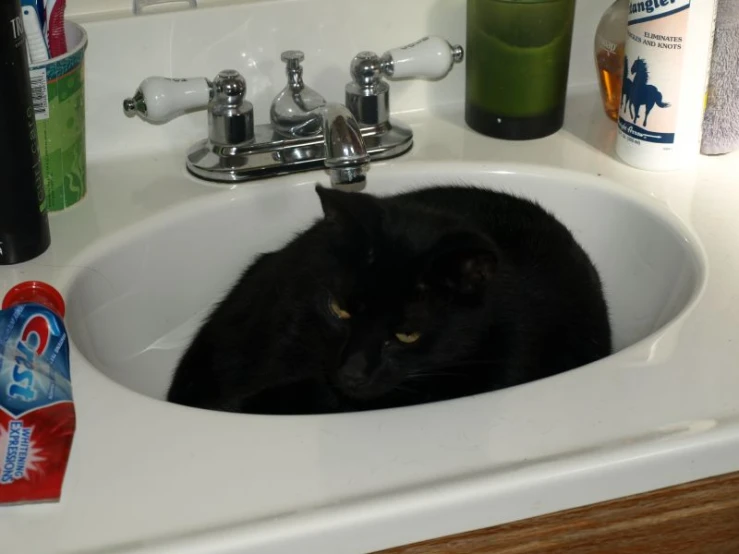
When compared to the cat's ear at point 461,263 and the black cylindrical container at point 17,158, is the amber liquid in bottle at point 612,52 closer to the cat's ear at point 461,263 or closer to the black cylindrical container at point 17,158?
the cat's ear at point 461,263

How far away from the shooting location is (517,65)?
Answer: 1193 millimetres

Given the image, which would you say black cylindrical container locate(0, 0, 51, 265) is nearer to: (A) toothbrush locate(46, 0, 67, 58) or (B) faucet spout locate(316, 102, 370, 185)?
(A) toothbrush locate(46, 0, 67, 58)

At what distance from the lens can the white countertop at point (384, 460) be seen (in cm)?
67

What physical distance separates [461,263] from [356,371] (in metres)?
0.14

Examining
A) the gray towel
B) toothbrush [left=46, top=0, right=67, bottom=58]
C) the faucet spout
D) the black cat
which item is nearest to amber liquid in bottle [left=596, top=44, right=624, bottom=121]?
the gray towel

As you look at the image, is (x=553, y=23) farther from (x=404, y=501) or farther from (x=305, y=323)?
(x=404, y=501)

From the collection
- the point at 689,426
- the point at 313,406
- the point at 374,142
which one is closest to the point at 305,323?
the point at 313,406

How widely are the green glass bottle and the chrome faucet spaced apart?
52 mm

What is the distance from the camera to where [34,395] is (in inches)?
29.2

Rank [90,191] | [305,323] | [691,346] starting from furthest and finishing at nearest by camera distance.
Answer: [90,191] < [305,323] < [691,346]

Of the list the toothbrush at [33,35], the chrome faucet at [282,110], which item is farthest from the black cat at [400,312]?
the toothbrush at [33,35]

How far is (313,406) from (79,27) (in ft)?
1.66

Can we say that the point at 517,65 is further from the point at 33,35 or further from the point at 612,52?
the point at 33,35

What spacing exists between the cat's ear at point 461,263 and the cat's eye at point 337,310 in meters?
0.08
